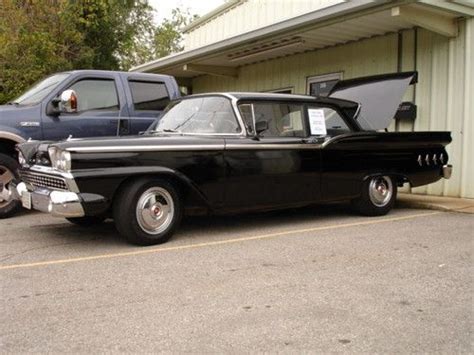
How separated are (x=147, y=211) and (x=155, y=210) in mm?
99

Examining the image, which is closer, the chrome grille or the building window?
the chrome grille

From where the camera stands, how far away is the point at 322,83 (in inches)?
474

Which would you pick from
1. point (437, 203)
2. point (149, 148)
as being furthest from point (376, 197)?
point (149, 148)

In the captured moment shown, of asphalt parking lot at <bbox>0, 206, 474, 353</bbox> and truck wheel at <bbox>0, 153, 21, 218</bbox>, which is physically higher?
truck wheel at <bbox>0, 153, 21, 218</bbox>

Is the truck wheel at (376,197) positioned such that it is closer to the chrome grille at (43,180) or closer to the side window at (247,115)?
Answer: the side window at (247,115)

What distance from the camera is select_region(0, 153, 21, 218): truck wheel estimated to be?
7312 millimetres

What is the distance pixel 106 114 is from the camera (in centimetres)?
795

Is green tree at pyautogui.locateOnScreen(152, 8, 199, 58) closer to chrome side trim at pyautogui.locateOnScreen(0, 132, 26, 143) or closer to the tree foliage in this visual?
the tree foliage

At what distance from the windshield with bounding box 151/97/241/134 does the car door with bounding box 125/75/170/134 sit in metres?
1.28

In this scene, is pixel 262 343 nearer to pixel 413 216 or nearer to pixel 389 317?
pixel 389 317

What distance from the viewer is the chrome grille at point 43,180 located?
5475mm

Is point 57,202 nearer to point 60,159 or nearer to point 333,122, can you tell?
point 60,159

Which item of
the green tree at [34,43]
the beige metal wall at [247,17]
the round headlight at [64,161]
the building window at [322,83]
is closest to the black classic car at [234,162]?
the round headlight at [64,161]

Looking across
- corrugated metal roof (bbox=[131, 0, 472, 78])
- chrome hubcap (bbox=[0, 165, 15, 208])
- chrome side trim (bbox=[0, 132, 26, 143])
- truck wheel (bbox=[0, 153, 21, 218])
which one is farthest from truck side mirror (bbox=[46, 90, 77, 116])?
corrugated metal roof (bbox=[131, 0, 472, 78])
